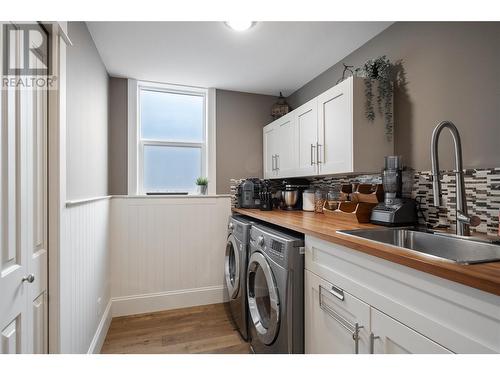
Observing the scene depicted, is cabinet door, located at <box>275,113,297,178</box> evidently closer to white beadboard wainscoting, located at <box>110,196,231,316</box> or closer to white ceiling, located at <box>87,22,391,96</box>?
white ceiling, located at <box>87,22,391,96</box>

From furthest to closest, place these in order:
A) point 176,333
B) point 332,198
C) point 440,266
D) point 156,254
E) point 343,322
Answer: point 156,254 < point 332,198 < point 176,333 < point 343,322 < point 440,266

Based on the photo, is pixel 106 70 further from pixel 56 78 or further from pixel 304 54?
pixel 304 54

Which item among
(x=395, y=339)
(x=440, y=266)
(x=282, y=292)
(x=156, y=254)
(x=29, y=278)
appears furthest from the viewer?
(x=156, y=254)

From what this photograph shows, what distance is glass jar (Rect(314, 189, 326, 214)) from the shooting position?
2.35 meters

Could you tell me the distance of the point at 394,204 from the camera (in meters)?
1.51

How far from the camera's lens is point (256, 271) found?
1.82 m

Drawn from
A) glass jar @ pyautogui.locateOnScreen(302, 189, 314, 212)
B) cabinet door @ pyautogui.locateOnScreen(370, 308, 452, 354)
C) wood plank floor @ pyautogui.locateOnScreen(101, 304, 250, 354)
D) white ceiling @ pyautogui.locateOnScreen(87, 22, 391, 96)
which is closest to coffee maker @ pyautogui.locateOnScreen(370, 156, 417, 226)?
cabinet door @ pyautogui.locateOnScreen(370, 308, 452, 354)

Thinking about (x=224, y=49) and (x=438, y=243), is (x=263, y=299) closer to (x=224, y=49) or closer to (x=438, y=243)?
(x=438, y=243)

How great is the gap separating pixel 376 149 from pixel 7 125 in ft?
6.26

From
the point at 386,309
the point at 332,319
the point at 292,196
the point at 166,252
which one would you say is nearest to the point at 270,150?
the point at 292,196

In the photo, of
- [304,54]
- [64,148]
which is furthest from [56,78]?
[304,54]

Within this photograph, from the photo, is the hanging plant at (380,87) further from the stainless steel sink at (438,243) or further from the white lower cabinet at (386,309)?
the white lower cabinet at (386,309)

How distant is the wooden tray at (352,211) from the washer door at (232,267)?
841mm

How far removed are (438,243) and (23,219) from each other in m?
1.83
